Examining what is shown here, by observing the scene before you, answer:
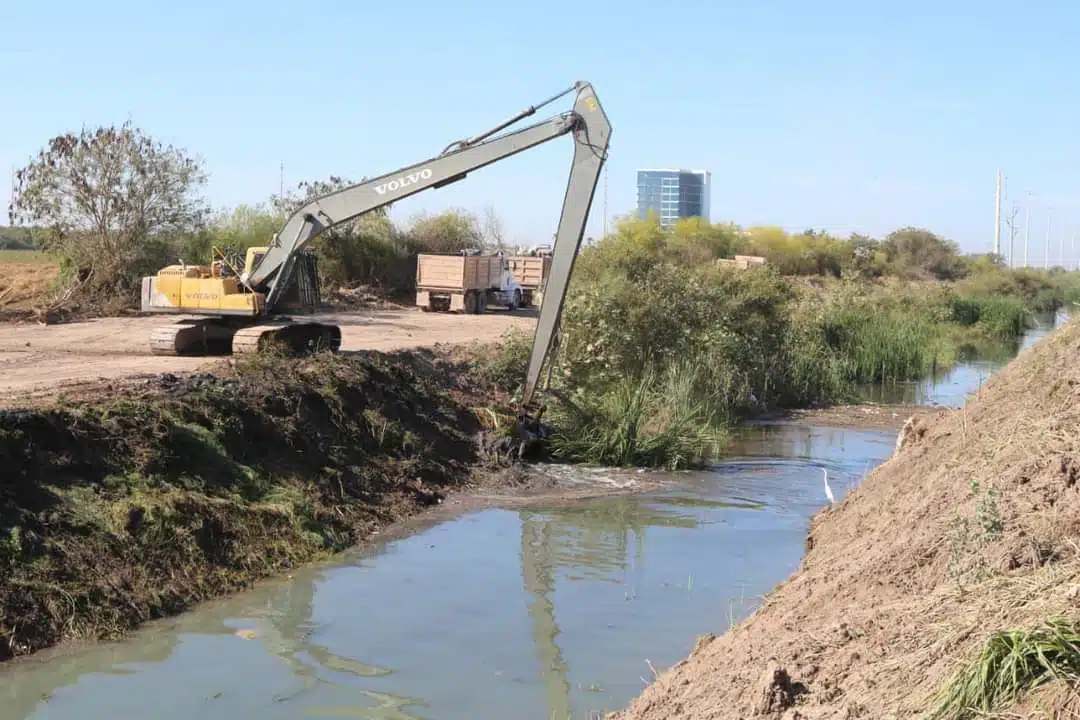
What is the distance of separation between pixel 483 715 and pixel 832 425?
1518cm

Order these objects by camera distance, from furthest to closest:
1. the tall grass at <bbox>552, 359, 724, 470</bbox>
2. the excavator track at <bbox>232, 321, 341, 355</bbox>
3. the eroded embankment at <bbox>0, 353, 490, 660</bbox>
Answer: the excavator track at <bbox>232, 321, 341, 355</bbox>
the tall grass at <bbox>552, 359, 724, 470</bbox>
the eroded embankment at <bbox>0, 353, 490, 660</bbox>

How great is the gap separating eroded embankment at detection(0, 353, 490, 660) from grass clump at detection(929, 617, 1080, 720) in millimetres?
6503

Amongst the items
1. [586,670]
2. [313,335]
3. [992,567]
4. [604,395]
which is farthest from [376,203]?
[992,567]

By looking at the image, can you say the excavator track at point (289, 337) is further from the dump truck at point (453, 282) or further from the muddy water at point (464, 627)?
the dump truck at point (453, 282)

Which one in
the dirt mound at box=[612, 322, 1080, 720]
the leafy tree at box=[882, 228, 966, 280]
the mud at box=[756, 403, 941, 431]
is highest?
the leafy tree at box=[882, 228, 966, 280]

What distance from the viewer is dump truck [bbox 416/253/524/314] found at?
33938mm

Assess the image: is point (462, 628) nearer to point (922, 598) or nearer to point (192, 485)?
point (192, 485)

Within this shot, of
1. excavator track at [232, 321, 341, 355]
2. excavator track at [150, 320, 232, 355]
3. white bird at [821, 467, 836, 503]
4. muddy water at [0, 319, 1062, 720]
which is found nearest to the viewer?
muddy water at [0, 319, 1062, 720]

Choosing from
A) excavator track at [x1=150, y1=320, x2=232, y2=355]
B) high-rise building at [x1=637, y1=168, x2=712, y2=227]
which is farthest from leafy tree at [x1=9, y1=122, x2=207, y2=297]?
high-rise building at [x1=637, y1=168, x2=712, y2=227]

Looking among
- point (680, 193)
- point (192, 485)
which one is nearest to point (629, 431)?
point (192, 485)

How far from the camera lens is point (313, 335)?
19.0 metres

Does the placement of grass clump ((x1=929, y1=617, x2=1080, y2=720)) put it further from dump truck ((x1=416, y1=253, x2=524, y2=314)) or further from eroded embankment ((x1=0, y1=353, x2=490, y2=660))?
dump truck ((x1=416, y1=253, x2=524, y2=314))

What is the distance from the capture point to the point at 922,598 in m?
5.67

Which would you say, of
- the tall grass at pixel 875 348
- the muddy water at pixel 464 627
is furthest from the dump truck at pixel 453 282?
the muddy water at pixel 464 627
